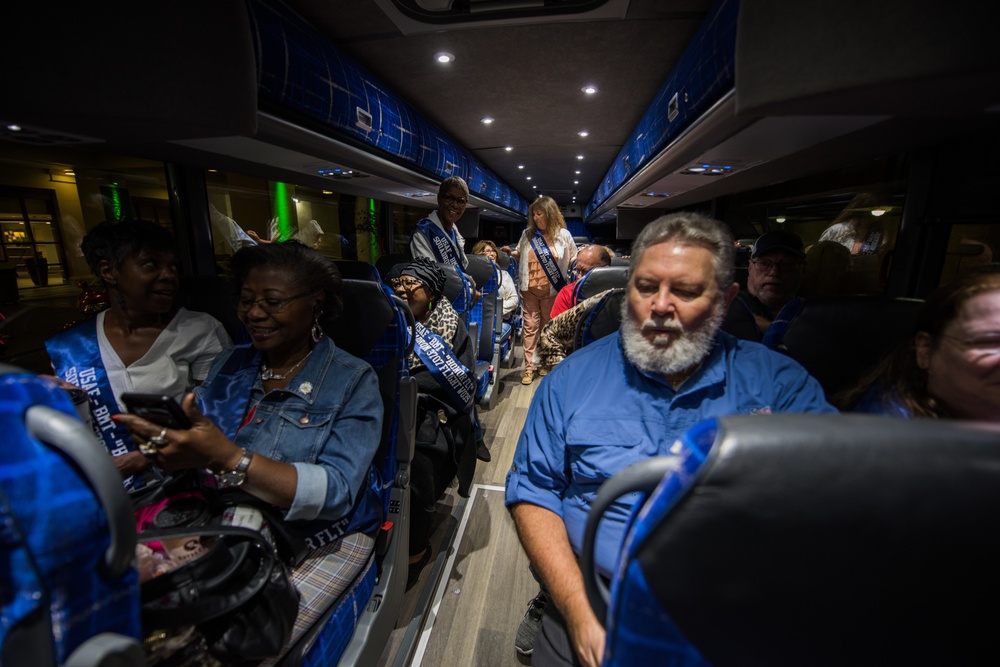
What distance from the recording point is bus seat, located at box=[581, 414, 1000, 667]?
473mm

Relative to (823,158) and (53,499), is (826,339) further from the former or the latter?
(53,499)

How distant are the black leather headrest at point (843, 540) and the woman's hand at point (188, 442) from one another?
3.45 feet

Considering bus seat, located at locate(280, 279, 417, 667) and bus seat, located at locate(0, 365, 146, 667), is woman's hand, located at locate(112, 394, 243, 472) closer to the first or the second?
bus seat, located at locate(0, 365, 146, 667)

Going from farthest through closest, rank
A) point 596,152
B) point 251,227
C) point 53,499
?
point 596,152 → point 251,227 → point 53,499

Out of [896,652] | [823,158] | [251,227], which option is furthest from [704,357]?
[251,227]

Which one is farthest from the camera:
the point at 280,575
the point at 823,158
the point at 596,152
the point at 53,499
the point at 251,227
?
the point at 596,152

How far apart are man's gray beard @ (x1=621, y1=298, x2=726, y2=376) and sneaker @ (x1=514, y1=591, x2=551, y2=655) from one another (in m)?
1.19

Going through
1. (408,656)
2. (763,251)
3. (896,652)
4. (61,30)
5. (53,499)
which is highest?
(61,30)

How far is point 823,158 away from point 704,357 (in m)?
2.02

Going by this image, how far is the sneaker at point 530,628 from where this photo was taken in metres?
1.72

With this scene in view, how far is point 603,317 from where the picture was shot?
166cm

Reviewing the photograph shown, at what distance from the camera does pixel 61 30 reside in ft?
3.69

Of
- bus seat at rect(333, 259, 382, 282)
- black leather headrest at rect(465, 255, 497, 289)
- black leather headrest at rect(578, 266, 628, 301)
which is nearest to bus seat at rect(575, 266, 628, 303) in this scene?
black leather headrest at rect(578, 266, 628, 301)

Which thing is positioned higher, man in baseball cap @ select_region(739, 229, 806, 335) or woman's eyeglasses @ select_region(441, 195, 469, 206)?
woman's eyeglasses @ select_region(441, 195, 469, 206)
